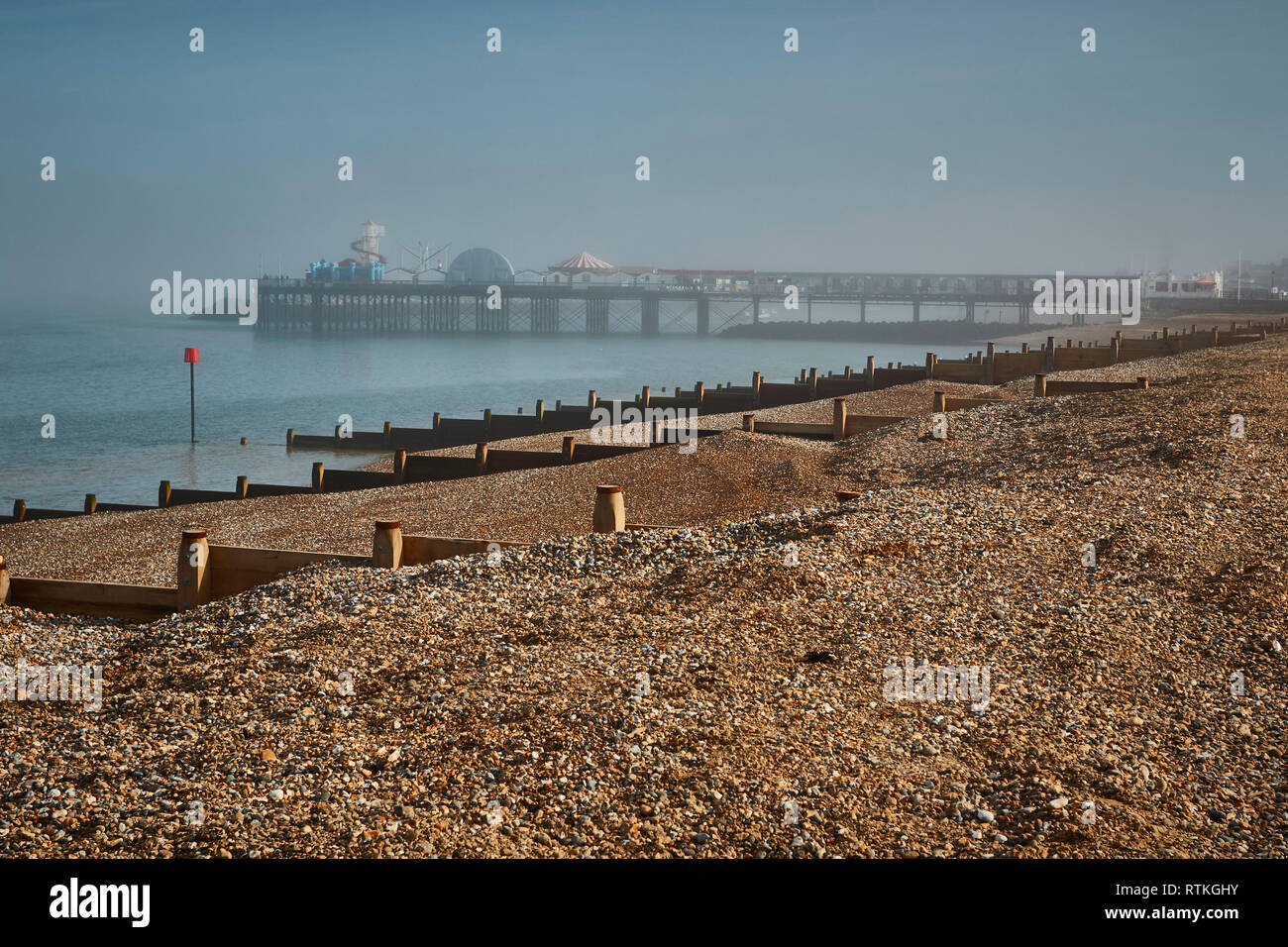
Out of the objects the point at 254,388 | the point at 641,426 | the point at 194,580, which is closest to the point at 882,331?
the point at 254,388

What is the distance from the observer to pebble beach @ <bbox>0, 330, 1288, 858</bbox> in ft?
15.6

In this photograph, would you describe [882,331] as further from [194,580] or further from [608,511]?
[194,580]

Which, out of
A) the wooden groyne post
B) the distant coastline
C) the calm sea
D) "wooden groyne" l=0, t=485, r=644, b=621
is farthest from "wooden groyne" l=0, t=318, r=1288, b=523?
the distant coastline

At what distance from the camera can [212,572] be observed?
8.04m

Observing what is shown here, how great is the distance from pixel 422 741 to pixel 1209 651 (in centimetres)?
458

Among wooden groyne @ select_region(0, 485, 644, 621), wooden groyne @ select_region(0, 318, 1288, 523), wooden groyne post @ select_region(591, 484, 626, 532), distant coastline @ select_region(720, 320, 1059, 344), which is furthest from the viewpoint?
distant coastline @ select_region(720, 320, 1059, 344)

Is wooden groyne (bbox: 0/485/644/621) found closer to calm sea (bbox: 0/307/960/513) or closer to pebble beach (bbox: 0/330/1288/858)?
pebble beach (bbox: 0/330/1288/858)

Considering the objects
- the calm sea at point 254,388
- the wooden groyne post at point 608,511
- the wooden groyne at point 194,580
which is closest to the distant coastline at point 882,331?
the calm sea at point 254,388

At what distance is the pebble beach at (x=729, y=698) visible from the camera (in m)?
4.77

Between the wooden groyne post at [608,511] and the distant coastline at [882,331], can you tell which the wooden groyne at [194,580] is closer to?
the wooden groyne post at [608,511]

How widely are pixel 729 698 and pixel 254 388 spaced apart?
66793mm

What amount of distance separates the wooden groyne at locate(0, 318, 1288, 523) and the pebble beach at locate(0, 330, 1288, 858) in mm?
7107
